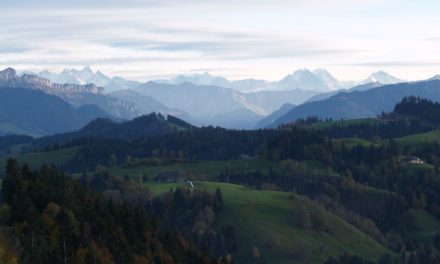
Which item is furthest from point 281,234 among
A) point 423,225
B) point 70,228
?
point 70,228

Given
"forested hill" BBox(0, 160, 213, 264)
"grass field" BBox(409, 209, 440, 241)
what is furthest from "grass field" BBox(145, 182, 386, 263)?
"forested hill" BBox(0, 160, 213, 264)

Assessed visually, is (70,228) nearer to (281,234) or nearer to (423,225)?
(281,234)

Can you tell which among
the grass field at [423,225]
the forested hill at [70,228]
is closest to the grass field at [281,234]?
the grass field at [423,225]

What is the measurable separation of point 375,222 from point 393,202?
278 inches

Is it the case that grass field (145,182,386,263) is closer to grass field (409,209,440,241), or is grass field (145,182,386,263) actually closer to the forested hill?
grass field (409,209,440,241)

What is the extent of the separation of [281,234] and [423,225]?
4262 cm

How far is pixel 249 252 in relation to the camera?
147 meters

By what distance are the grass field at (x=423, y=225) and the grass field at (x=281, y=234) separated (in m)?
16.7

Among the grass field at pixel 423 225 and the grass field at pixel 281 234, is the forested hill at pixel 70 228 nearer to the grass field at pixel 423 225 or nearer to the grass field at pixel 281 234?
the grass field at pixel 281 234

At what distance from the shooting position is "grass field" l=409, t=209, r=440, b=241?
174m

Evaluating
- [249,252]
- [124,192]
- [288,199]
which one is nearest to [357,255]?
[249,252]

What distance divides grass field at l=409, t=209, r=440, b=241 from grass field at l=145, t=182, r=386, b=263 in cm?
1666

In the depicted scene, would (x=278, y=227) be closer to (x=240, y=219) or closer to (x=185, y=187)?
(x=240, y=219)

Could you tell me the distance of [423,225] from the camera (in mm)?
183625
